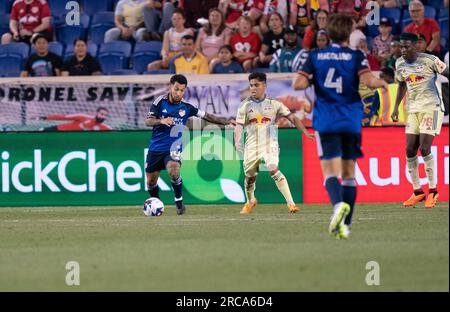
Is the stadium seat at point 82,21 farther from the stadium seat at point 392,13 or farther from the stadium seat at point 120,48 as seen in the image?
the stadium seat at point 392,13

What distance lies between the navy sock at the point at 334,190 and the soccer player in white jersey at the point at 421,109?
17.0 ft

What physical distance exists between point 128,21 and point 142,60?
3.50 ft

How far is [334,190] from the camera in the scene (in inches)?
445

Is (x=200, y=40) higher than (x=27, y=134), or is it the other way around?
(x=200, y=40)

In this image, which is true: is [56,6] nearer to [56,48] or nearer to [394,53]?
[56,48]

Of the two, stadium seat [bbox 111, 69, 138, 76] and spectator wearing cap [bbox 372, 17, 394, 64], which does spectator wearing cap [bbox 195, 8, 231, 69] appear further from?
spectator wearing cap [bbox 372, 17, 394, 64]

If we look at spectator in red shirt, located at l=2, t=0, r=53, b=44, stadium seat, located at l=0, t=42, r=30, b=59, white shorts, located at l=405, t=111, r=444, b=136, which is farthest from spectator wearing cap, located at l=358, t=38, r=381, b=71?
stadium seat, located at l=0, t=42, r=30, b=59

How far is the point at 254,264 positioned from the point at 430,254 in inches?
61.2

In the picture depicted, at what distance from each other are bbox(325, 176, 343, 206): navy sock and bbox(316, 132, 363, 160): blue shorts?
0.80 ft

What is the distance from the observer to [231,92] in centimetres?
1920
